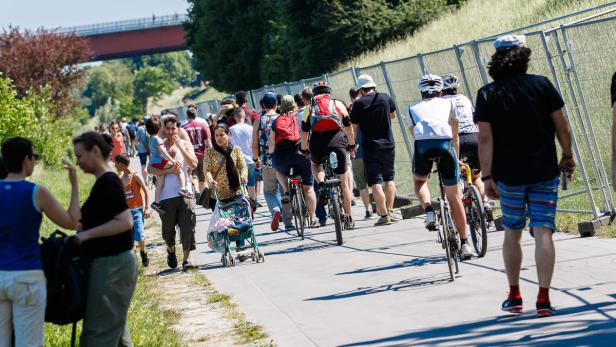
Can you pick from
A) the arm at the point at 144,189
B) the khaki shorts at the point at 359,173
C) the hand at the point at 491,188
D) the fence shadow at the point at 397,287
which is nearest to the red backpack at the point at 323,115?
the arm at the point at 144,189

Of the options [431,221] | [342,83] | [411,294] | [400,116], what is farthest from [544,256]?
[342,83]

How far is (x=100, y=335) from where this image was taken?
23.1 ft

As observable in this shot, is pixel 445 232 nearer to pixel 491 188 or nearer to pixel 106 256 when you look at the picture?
pixel 491 188

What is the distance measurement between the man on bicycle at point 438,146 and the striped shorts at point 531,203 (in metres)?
2.55

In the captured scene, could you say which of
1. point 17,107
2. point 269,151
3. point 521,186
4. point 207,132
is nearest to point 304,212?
point 269,151

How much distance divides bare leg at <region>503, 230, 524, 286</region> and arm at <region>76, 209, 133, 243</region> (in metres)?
2.74

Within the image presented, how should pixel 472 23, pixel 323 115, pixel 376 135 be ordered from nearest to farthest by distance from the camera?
pixel 323 115 < pixel 376 135 < pixel 472 23

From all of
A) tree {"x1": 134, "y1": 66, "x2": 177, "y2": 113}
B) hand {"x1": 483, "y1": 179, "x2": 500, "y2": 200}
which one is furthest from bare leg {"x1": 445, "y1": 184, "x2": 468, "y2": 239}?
tree {"x1": 134, "y1": 66, "x2": 177, "y2": 113}

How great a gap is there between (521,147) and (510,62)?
58 centimetres

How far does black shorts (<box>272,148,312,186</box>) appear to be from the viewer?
52.4ft

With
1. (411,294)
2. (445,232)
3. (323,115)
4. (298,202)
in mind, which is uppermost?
(323,115)

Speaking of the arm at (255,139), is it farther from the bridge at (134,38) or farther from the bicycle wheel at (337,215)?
the bridge at (134,38)

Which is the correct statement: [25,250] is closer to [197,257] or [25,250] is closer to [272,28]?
[197,257]

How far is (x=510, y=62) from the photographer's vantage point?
27.3ft
